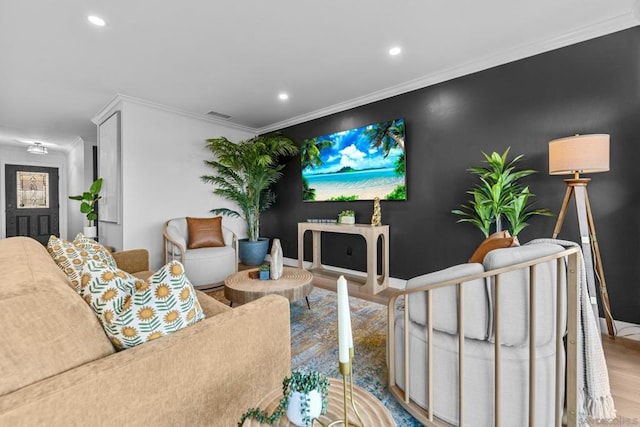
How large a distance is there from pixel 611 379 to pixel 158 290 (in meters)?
2.53

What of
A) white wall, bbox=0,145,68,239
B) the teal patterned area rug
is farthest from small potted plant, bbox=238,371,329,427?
white wall, bbox=0,145,68,239

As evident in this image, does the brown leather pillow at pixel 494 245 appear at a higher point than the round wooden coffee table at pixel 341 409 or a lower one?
higher

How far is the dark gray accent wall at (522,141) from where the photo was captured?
2152 millimetres

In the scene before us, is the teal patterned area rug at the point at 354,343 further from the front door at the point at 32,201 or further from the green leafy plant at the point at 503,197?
the front door at the point at 32,201

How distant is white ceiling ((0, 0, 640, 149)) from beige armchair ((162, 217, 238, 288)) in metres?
1.80

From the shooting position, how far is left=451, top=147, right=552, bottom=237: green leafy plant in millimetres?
2424

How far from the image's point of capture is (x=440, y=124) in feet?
10.1

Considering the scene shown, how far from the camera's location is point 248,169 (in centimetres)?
452

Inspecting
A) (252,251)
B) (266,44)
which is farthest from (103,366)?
(252,251)

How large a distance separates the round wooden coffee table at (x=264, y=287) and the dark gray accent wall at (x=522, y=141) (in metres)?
1.56

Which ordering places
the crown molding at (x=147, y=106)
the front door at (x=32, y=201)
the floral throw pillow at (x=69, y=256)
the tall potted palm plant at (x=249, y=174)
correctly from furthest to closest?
the front door at (x=32, y=201)
the tall potted palm plant at (x=249, y=174)
the crown molding at (x=147, y=106)
the floral throw pillow at (x=69, y=256)

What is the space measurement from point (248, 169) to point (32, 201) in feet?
18.4

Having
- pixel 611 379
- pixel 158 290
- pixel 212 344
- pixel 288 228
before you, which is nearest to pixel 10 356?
pixel 158 290

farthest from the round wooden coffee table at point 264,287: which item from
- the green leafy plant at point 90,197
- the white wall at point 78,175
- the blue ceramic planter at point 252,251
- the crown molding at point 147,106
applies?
the white wall at point 78,175
